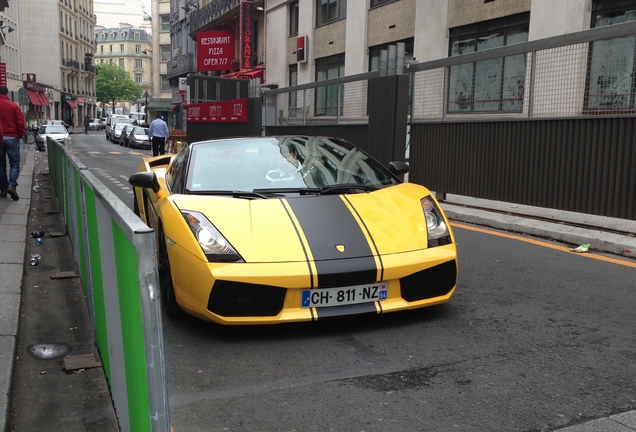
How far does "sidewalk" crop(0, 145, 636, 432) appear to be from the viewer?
3238mm

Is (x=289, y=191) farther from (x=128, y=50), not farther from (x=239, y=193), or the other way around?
(x=128, y=50)

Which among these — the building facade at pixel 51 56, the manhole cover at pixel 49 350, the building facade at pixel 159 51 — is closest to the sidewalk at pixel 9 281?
the manhole cover at pixel 49 350

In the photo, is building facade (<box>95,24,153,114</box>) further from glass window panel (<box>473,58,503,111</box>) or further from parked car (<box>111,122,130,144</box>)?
glass window panel (<box>473,58,503,111</box>)

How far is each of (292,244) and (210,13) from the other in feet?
131

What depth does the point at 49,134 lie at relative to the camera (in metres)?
36.1

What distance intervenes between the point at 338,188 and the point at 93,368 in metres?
2.21

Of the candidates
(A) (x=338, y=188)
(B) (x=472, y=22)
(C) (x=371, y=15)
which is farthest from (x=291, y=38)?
(A) (x=338, y=188)

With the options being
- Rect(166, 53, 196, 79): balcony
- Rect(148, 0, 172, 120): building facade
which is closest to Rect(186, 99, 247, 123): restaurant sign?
Rect(166, 53, 196, 79): balcony

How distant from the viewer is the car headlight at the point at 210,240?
4.10 m

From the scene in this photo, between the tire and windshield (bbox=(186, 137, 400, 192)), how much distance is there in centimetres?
55

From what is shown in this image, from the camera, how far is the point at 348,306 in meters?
4.16

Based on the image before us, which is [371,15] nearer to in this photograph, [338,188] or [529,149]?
[529,149]

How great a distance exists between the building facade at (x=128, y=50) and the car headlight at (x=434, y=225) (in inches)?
5406

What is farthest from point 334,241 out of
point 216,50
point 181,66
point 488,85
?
point 181,66
